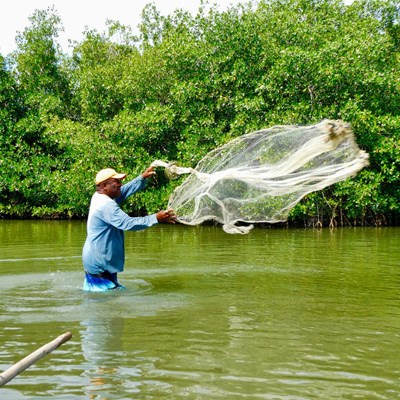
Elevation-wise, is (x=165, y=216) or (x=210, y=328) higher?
(x=165, y=216)

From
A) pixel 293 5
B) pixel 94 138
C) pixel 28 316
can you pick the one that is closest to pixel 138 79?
pixel 94 138

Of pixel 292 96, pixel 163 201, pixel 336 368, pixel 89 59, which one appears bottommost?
pixel 336 368

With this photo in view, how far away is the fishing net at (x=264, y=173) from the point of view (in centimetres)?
932

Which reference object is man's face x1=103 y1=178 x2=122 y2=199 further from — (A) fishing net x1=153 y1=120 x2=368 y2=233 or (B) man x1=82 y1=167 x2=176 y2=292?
(A) fishing net x1=153 y1=120 x2=368 y2=233

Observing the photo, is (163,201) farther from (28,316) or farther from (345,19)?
(28,316)

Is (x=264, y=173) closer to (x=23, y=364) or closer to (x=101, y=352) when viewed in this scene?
(x=101, y=352)

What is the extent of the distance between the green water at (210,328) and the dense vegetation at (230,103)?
12.3 meters

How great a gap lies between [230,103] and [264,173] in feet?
60.8

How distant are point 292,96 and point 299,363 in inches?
867

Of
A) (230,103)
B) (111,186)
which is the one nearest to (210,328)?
(111,186)

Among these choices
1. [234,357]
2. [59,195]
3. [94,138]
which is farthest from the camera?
[59,195]

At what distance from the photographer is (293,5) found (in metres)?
33.8

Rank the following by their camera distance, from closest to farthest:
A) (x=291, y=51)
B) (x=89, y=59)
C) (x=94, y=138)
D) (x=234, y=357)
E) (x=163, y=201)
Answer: (x=234, y=357) < (x=291, y=51) < (x=163, y=201) < (x=94, y=138) < (x=89, y=59)

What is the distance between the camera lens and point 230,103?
27.8 metres
